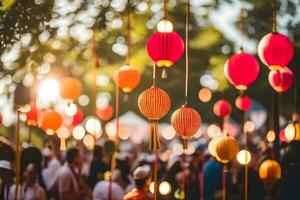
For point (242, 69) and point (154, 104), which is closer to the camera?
point (154, 104)

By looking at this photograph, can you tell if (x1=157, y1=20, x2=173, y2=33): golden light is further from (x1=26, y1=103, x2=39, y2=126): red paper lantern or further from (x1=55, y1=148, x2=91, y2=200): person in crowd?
(x1=26, y1=103, x2=39, y2=126): red paper lantern

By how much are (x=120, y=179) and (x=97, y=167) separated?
42cm

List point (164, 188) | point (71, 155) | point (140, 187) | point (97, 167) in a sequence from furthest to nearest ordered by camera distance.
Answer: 1. point (97, 167)
2. point (164, 188)
3. point (71, 155)
4. point (140, 187)

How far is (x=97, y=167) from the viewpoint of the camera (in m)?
8.88

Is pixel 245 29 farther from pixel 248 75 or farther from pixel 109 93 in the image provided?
pixel 248 75

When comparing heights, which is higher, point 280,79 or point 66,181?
point 280,79

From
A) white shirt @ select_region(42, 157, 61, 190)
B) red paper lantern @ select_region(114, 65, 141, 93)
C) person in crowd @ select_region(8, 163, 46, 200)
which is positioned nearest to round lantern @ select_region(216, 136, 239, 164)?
red paper lantern @ select_region(114, 65, 141, 93)

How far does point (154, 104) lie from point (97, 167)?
9.88 ft

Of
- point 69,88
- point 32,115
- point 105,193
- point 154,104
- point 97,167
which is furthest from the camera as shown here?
point 32,115

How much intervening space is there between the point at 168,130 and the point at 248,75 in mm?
21853

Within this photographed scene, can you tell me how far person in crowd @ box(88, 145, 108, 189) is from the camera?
8.84 metres

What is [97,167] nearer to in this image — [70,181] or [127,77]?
[70,181]

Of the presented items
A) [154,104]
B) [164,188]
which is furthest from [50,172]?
[154,104]

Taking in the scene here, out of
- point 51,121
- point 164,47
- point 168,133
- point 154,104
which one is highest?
point 168,133
